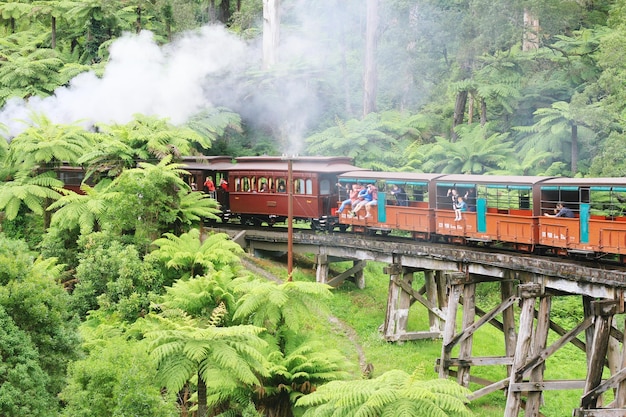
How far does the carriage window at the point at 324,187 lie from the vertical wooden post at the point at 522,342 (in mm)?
10628

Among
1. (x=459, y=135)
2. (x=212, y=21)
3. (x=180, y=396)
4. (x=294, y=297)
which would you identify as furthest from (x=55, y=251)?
(x=212, y=21)

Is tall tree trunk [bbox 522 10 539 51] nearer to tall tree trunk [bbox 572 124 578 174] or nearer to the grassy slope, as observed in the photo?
tall tree trunk [bbox 572 124 578 174]

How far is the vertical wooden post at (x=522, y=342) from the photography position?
17969mm

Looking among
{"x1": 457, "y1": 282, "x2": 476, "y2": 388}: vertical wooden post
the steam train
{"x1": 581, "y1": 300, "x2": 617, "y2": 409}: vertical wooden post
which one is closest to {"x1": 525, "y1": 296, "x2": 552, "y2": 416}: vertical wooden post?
{"x1": 581, "y1": 300, "x2": 617, "y2": 409}: vertical wooden post

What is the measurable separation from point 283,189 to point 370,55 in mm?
10652

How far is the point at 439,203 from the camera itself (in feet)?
79.0

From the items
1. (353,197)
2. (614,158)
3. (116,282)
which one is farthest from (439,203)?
(116,282)

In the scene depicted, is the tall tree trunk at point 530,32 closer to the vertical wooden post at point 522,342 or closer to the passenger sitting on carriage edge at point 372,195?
the passenger sitting on carriage edge at point 372,195

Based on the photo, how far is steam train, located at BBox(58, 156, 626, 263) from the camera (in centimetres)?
2012

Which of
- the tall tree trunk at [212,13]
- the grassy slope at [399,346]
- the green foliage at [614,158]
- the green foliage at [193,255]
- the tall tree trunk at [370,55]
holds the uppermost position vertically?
the tall tree trunk at [212,13]

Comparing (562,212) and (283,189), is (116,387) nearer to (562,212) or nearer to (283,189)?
(562,212)

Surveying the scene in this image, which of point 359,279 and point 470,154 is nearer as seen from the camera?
point 359,279

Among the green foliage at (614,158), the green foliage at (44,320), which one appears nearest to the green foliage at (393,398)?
the green foliage at (44,320)

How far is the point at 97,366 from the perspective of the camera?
15031 millimetres
